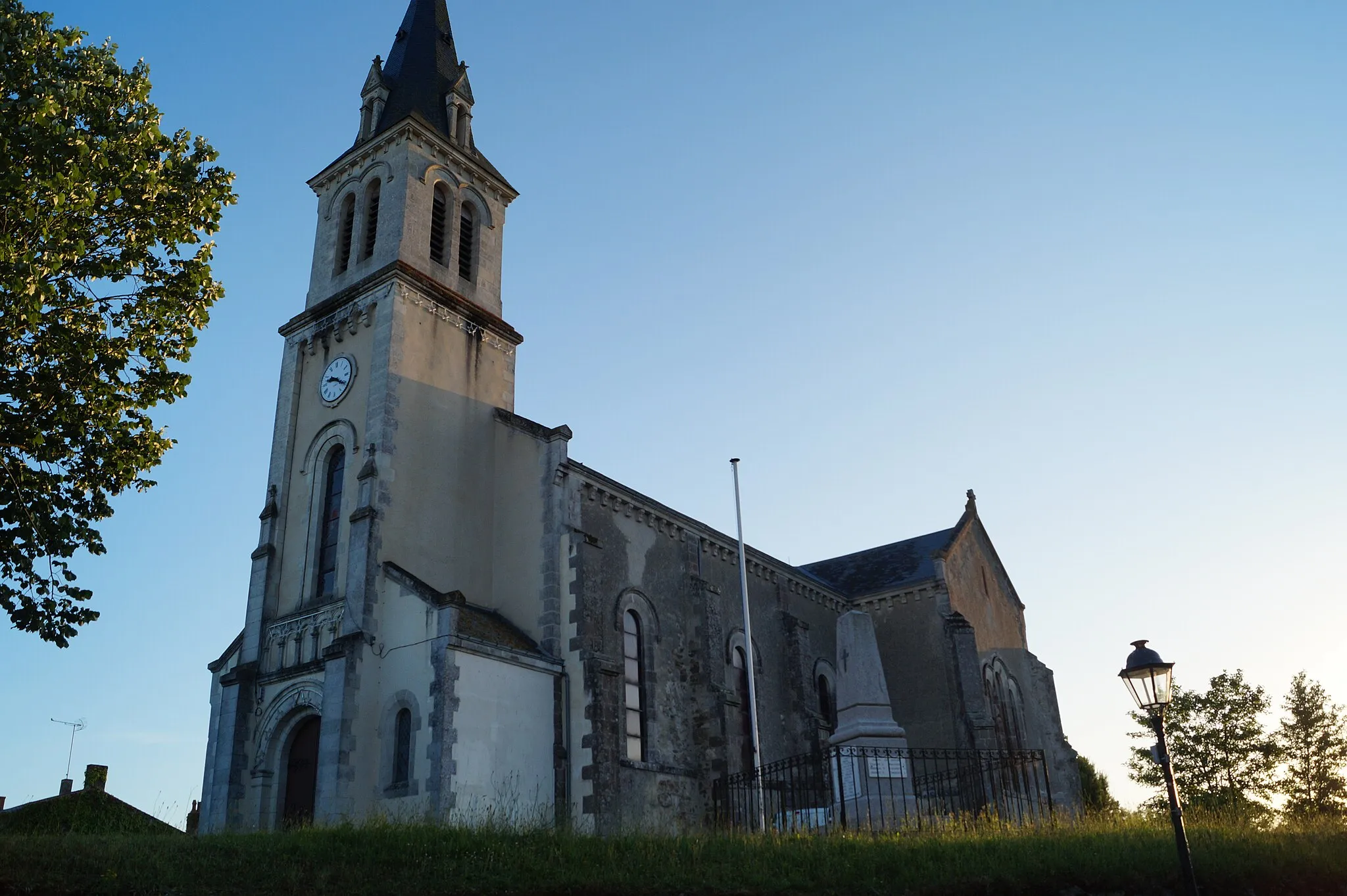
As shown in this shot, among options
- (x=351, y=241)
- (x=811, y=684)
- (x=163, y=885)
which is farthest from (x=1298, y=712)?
(x=163, y=885)

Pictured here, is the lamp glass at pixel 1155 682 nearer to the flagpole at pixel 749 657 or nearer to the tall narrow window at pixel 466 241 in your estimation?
the flagpole at pixel 749 657

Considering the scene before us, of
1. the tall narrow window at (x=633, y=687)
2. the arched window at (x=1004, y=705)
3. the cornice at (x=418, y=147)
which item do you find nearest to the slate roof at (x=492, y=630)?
the tall narrow window at (x=633, y=687)

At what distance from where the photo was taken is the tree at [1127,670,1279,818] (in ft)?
127

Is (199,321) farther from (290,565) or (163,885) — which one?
(290,565)

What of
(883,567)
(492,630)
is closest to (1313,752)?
(883,567)

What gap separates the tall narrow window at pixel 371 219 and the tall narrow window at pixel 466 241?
2.36 m

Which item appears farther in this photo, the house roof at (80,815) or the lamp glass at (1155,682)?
the house roof at (80,815)

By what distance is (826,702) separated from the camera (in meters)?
33.5

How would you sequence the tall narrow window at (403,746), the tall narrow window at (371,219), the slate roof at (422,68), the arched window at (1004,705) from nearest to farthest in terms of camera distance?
the tall narrow window at (403,746), the tall narrow window at (371,219), the slate roof at (422,68), the arched window at (1004,705)

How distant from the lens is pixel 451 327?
27.7m

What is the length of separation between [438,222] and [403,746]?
50.1 ft

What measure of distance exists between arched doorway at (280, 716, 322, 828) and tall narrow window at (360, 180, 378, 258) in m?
12.9

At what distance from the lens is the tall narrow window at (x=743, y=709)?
1086 inches

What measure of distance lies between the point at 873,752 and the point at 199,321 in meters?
13.2
